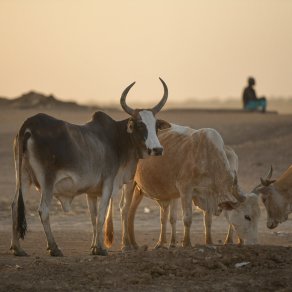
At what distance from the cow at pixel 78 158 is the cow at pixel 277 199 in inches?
87.4

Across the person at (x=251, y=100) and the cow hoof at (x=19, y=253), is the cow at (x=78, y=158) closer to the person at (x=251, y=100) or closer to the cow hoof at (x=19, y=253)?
the cow hoof at (x=19, y=253)

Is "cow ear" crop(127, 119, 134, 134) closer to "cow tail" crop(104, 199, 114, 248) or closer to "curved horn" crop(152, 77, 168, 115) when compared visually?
"curved horn" crop(152, 77, 168, 115)

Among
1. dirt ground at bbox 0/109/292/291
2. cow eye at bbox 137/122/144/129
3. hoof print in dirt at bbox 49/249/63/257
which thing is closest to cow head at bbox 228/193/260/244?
Result: dirt ground at bbox 0/109/292/291

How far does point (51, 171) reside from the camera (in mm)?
13477

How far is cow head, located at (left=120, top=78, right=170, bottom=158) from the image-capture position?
14211 millimetres

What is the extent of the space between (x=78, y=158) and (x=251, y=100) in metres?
24.6

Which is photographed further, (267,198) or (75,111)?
(75,111)

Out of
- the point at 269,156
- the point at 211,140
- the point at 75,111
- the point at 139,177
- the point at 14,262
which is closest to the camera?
the point at 14,262

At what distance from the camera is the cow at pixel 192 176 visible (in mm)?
14992

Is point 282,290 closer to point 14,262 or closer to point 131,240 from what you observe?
point 14,262

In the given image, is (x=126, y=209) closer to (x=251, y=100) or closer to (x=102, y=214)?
(x=102, y=214)

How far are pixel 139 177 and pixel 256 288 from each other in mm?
5285

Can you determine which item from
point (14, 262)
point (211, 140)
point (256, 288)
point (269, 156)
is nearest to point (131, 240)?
point (211, 140)

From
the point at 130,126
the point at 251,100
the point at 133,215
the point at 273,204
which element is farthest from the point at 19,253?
the point at 251,100
